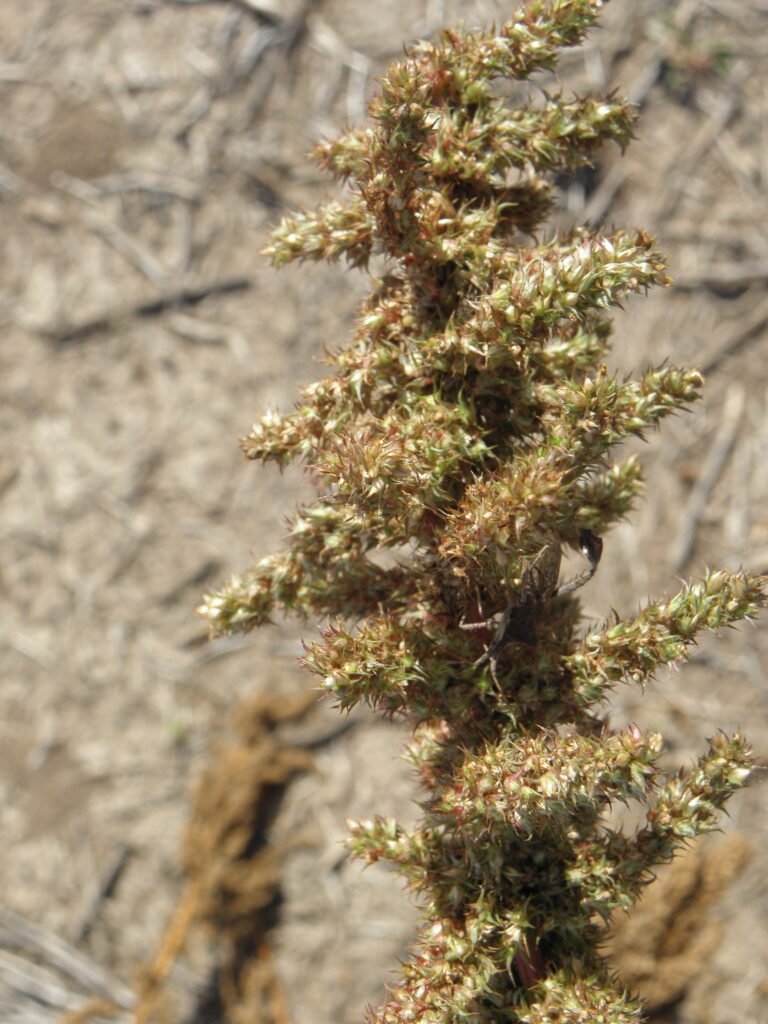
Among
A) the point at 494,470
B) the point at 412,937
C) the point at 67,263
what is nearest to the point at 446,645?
the point at 494,470

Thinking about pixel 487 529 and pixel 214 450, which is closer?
pixel 487 529

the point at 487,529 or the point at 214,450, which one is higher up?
the point at 214,450

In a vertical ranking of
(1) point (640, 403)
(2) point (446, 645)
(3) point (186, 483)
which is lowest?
(2) point (446, 645)

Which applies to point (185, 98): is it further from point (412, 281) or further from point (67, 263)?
point (412, 281)

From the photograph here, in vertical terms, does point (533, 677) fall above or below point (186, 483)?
below

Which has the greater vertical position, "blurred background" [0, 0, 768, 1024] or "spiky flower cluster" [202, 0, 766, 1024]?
"blurred background" [0, 0, 768, 1024]
